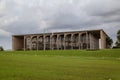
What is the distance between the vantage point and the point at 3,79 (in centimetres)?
1647

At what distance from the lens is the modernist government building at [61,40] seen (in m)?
139

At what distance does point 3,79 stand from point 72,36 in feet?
412

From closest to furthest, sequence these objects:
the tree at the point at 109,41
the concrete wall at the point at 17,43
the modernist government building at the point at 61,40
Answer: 1. the modernist government building at the point at 61,40
2. the concrete wall at the point at 17,43
3. the tree at the point at 109,41

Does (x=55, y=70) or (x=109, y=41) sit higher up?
(x=109, y=41)

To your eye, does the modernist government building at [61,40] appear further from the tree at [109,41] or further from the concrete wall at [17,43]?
the tree at [109,41]

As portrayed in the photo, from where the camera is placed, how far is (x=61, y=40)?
14575cm

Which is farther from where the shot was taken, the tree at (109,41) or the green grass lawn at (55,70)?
the tree at (109,41)

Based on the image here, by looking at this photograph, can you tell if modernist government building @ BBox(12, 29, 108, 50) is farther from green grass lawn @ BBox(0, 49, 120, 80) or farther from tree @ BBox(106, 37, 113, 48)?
green grass lawn @ BBox(0, 49, 120, 80)

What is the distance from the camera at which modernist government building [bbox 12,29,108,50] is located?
139 metres

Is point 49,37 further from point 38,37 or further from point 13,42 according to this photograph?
point 13,42

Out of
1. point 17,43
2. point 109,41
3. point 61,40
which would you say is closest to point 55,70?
point 61,40

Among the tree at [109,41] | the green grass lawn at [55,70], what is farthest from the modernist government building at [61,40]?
the green grass lawn at [55,70]

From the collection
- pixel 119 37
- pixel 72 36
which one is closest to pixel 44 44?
pixel 72 36

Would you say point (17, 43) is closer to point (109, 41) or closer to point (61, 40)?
point (61, 40)
